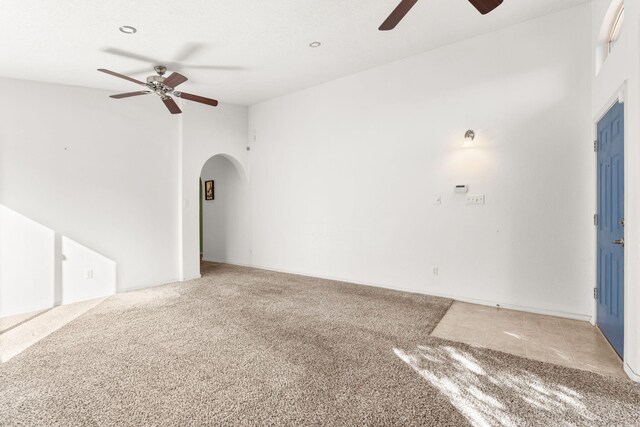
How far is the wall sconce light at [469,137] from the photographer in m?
4.06

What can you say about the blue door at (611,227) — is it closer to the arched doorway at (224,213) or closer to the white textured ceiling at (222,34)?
the white textured ceiling at (222,34)

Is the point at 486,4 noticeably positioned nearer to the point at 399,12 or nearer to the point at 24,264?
the point at 399,12

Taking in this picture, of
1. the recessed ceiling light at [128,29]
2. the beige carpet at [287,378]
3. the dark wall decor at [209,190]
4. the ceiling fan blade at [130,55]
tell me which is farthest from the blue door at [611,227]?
the dark wall decor at [209,190]

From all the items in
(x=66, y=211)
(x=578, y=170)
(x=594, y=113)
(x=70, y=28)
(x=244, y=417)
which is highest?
(x=70, y=28)

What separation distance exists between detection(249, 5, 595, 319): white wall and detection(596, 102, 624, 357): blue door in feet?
1.00

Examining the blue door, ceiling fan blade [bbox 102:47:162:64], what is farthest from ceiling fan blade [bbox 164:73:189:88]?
the blue door

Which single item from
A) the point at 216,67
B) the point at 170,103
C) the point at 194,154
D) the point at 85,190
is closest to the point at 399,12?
the point at 216,67

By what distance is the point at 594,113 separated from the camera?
3.34 m

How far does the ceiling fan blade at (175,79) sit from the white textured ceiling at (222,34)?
0.36 meters

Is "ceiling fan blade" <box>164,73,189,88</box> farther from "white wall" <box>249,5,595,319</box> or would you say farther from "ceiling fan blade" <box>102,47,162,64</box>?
"white wall" <box>249,5,595,319</box>

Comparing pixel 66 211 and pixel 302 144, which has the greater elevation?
pixel 302 144

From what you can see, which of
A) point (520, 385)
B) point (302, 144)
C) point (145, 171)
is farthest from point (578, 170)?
point (145, 171)

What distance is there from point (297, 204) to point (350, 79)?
2.17m

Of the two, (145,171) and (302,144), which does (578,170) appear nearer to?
(302,144)
